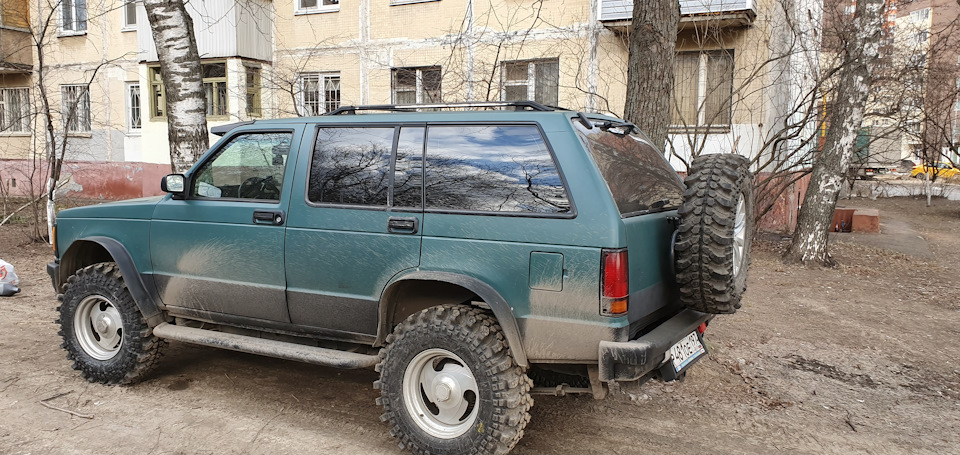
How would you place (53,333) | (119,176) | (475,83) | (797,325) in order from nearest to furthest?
1. (53,333)
2. (797,325)
3. (475,83)
4. (119,176)

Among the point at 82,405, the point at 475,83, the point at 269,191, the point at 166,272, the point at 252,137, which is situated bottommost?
the point at 82,405

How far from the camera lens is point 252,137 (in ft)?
14.7

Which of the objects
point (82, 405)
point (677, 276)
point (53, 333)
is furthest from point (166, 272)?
point (677, 276)

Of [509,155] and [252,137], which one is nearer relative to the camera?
[509,155]

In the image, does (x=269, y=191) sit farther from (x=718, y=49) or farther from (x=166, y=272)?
(x=718, y=49)

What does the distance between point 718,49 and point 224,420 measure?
12.7 m

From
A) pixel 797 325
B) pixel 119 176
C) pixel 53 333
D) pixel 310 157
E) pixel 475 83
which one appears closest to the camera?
pixel 310 157

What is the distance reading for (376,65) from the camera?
17.4 metres

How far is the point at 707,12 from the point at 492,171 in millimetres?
10800

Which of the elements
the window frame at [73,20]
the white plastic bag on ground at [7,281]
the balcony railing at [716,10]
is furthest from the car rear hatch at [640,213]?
the window frame at [73,20]

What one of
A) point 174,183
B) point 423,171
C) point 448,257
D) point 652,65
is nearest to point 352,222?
point 423,171

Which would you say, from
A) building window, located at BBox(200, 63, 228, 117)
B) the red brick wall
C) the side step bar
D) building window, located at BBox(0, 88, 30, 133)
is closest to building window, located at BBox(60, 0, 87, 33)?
building window, located at BBox(0, 88, 30, 133)

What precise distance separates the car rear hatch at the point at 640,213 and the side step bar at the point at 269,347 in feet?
4.89

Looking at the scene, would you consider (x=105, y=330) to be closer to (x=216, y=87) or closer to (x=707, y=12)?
(x=707, y=12)
